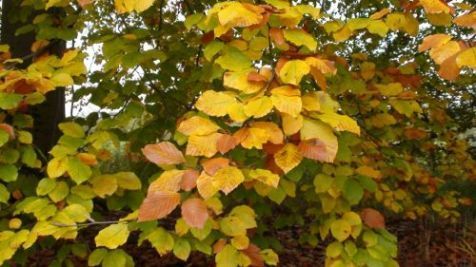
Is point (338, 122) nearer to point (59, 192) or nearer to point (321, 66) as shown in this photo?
point (321, 66)

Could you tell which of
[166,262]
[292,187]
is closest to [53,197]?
[292,187]

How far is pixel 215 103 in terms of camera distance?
1391mm

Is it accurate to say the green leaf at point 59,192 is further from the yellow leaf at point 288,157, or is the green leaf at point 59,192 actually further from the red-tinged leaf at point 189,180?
the yellow leaf at point 288,157

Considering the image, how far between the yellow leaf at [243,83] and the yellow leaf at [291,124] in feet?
0.41

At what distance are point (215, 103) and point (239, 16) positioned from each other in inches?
9.4

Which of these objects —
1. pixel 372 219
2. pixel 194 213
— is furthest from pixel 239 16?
pixel 372 219

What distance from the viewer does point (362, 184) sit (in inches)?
83.3

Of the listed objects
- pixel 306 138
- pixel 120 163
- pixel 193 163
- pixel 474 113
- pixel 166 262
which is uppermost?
pixel 306 138

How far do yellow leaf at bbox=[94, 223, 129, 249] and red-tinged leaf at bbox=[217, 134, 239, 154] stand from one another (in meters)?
0.44

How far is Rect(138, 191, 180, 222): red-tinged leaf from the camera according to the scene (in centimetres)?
130

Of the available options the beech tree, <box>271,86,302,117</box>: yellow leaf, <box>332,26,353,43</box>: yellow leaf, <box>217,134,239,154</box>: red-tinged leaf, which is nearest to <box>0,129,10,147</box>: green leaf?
the beech tree

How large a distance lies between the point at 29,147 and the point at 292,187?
1047 millimetres

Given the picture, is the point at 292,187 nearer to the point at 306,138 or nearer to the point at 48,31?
Result: the point at 306,138

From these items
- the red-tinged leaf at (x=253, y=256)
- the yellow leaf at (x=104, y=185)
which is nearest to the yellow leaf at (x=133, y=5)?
the yellow leaf at (x=104, y=185)
